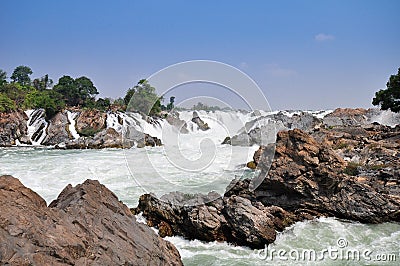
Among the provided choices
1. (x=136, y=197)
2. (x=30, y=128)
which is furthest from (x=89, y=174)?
(x=30, y=128)

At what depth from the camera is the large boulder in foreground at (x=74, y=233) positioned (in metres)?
3.33

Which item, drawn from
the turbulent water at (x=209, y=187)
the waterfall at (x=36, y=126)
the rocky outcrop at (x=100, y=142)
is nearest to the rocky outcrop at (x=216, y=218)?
the turbulent water at (x=209, y=187)

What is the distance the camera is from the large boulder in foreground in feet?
10.9

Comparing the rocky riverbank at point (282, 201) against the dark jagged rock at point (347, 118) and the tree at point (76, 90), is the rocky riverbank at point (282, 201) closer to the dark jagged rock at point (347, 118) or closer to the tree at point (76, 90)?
the dark jagged rock at point (347, 118)

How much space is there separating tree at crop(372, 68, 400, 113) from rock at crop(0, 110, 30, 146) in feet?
122

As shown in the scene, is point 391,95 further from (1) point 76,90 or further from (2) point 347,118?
(1) point 76,90

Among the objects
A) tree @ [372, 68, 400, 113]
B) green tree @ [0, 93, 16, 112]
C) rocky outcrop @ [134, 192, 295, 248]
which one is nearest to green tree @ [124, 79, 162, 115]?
rocky outcrop @ [134, 192, 295, 248]

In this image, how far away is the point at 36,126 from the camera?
39656 mm

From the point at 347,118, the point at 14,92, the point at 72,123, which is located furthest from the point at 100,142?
the point at 347,118

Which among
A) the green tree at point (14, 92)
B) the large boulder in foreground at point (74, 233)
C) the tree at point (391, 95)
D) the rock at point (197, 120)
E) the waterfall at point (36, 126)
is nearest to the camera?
the large boulder in foreground at point (74, 233)

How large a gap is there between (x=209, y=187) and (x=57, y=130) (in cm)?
3008

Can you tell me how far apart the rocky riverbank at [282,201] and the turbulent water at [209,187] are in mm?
288

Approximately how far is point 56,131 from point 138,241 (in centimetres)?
3736

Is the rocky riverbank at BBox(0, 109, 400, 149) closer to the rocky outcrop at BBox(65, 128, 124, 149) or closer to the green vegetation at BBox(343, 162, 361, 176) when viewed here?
the rocky outcrop at BBox(65, 128, 124, 149)
